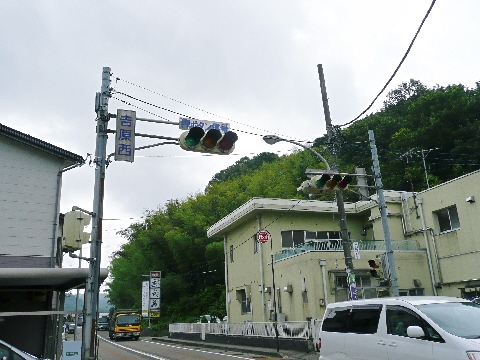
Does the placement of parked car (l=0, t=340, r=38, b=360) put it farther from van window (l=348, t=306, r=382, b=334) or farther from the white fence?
the white fence

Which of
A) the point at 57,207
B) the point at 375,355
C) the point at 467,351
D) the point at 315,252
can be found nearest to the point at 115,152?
the point at 57,207

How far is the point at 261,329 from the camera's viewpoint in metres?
21.1

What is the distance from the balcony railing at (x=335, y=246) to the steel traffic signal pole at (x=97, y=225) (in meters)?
14.4

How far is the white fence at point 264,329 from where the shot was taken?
1733cm

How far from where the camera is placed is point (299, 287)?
70.0 ft

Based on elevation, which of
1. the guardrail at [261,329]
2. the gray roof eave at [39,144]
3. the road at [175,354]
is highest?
the gray roof eave at [39,144]

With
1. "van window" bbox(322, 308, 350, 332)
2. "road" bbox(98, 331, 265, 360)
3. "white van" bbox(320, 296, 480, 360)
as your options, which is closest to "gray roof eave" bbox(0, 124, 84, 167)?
"van window" bbox(322, 308, 350, 332)

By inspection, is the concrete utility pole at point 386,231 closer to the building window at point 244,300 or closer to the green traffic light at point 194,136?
the green traffic light at point 194,136

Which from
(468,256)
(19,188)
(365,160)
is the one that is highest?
(365,160)

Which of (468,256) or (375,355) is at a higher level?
(468,256)

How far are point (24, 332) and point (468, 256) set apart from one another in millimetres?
18493

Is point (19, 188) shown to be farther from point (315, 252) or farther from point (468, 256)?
point (468, 256)

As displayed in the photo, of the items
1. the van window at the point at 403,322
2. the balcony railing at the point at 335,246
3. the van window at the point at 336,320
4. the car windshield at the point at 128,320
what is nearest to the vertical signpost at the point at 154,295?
the car windshield at the point at 128,320

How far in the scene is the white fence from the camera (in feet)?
56.9
